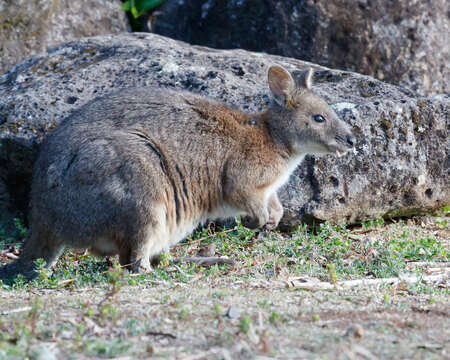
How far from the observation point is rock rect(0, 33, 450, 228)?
808 centimetres

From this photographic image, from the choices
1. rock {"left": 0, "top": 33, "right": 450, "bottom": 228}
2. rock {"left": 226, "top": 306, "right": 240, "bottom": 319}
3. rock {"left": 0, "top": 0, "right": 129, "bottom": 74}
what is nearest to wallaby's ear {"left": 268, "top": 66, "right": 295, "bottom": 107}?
rock {"left": 0, "top": 33, "right": 450, "bottom": 228}

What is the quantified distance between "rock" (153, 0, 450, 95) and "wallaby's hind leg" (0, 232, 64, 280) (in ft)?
18.3

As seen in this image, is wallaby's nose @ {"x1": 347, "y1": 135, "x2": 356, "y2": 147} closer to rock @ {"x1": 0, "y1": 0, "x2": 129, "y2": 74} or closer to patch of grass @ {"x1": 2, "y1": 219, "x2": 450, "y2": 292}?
patch of grass @ {"x1": 2, "y1": 219, "x2": 450, "y2": 292}

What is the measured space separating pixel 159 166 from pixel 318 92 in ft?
9.24

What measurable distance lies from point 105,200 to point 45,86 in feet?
9.26

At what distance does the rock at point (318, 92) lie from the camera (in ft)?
26.5

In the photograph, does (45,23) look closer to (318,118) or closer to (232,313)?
(318,118)

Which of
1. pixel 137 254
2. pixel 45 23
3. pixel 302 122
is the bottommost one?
pixel 137 254

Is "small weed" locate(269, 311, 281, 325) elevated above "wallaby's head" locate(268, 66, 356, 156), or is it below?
below

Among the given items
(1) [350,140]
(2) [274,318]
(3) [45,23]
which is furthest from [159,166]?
(3) [45,23]

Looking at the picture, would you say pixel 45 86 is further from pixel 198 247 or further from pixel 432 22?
pixel 432 22

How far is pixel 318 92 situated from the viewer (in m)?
8.52

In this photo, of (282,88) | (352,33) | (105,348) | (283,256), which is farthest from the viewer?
(352,33)

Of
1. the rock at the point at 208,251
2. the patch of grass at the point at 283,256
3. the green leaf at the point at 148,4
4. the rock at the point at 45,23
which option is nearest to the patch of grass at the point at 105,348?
the patch of grass at the point at 283,256
